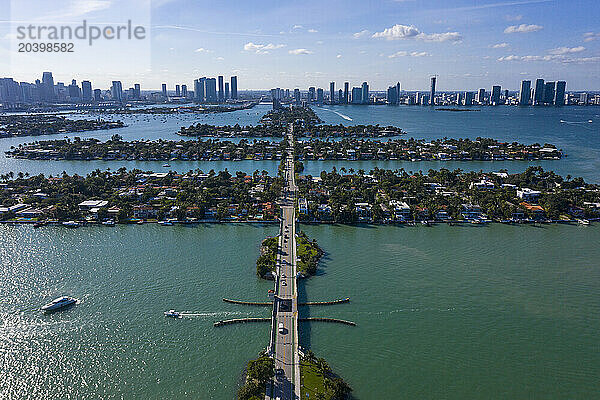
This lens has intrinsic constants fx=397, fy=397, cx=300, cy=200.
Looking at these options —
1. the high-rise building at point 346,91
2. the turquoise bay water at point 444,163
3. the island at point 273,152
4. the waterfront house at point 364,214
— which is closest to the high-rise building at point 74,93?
the turquoise bay water at point 444,163

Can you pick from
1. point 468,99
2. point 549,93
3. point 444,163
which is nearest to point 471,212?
point 444,163

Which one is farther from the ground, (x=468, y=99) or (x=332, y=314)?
(x=468, y=99)

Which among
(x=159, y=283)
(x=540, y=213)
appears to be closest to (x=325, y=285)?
(x=159, y=283)

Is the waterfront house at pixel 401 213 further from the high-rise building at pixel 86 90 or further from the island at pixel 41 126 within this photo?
the high-rise building at pixel 86 90

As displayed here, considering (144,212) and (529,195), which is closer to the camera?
(144,212)

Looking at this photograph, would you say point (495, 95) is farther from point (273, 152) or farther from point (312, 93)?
point (273, 152)

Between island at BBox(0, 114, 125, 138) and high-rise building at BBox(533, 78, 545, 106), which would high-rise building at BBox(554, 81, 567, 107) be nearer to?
high-rise building at BBox(533, 78, 545, 106)

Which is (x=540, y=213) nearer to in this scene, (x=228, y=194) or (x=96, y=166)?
(x=228, y=194)
